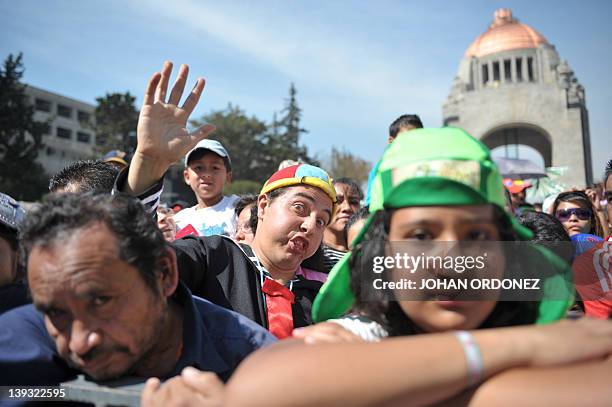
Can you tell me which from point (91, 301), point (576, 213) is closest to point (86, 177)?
point (91, 301)

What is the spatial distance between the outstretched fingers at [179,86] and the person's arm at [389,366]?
5.69 ft

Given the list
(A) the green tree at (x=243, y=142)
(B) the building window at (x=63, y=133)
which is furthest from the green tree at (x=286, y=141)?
(B) the building window at (x=63, y=133)

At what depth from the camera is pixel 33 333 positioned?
150cm

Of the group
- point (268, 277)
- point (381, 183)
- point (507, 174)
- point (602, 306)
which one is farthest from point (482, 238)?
point (507, 174)

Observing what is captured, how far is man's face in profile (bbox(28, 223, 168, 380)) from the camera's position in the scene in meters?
1.37

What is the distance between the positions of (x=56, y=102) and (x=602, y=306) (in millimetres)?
64849

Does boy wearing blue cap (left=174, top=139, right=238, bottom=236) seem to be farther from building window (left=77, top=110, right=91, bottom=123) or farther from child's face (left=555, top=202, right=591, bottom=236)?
building window (left=77, top=110, right=91, bottom=123)

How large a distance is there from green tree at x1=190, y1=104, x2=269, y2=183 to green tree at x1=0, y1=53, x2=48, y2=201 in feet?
58.8

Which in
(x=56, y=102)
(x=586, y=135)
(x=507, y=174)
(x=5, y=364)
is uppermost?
(x=56, y=102)

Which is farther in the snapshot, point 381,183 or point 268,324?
point 268,324

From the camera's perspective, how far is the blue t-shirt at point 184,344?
4.77ft

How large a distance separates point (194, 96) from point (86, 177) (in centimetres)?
89

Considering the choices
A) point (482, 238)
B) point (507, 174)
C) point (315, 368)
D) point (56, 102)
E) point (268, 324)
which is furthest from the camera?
point (56, 102)

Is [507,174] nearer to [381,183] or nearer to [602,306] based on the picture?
[602,306]
